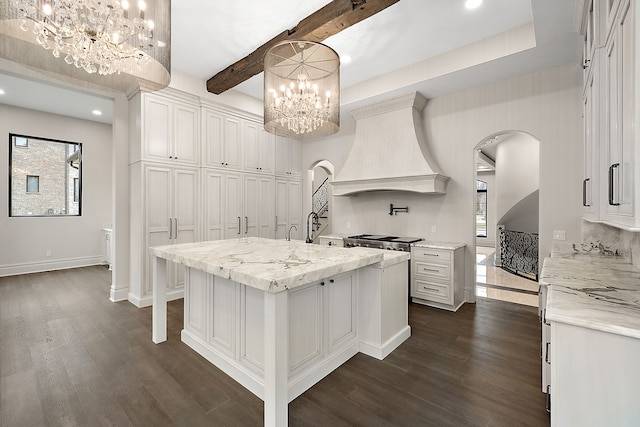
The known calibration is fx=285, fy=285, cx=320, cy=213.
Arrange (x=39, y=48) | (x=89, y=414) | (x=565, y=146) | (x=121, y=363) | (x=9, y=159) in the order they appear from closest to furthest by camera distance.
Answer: (x=89, y=414), (x=39, y=48), (x=121, y=363), (x=565, y=146), (x=9, y=159)

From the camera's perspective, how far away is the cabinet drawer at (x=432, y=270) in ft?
12.8

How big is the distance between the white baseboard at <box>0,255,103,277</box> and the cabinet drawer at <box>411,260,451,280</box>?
23.2ft

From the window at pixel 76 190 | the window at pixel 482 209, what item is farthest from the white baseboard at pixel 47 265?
the window at pixel 482 209

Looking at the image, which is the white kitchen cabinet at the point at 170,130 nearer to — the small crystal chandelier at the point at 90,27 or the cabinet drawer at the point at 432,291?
the small crystal chandelier at the point at 90,27

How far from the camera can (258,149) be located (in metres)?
5.56

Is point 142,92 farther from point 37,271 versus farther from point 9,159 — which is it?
point 37,271

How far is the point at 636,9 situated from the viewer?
3.97 feet

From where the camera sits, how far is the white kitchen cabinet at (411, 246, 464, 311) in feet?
12.8

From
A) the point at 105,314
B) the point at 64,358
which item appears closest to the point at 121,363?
the point at 64,358

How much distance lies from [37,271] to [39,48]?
5.85 metres

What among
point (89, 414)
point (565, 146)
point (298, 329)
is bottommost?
point (89, 414)

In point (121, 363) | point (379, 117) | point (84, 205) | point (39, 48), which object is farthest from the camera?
point (84, 205)

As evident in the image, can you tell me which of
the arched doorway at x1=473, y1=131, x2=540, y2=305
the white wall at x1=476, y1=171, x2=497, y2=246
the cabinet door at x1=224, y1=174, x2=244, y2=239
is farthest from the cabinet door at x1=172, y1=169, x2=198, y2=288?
the white wall at x1=476, y1=171, x2=497, y2=246

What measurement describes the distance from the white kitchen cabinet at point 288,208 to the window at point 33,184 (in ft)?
16.7
